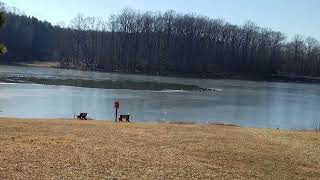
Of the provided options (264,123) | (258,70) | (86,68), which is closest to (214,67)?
(258,70)

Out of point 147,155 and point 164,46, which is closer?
point 147,155

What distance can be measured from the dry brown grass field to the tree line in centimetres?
10620

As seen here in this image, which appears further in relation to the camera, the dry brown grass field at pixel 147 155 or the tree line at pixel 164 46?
the tree line at pixel 164 46

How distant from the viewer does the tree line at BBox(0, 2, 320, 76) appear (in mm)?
132625

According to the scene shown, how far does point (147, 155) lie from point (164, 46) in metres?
126

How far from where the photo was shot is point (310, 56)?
499 ft

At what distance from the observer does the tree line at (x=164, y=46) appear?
133 m

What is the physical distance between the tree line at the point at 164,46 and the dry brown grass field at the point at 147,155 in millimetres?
106199

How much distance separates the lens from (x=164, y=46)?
452ft

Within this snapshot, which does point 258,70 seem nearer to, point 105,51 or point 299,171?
point 105,51

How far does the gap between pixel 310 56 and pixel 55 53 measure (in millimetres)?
74972

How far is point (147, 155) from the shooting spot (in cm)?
1260

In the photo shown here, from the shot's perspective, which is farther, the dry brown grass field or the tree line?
the tree line

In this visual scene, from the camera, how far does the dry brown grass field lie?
10.5 m
